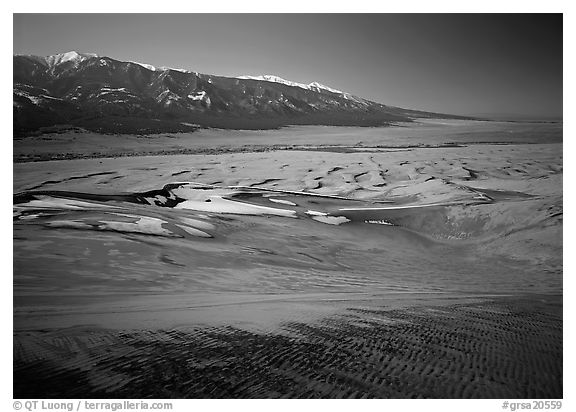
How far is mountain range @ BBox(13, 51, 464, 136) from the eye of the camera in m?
A: 2.47

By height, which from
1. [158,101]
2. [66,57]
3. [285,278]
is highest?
[66,57]

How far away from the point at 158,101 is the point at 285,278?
2405 mm

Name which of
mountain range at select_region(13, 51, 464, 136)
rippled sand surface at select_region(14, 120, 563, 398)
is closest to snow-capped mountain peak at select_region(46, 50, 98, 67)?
mountain range at select_region(13, 51, 464, 136)

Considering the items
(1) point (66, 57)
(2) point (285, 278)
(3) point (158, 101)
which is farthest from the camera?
(3) point (158, 101)

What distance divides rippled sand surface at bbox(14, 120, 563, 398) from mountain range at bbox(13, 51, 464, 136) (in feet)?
1.32

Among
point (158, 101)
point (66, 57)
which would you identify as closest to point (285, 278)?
point (66, 57)

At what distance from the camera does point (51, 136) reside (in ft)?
8.86

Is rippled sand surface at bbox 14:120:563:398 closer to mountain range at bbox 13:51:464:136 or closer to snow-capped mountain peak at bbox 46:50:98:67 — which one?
mountain range at bbox 13:51:464:136

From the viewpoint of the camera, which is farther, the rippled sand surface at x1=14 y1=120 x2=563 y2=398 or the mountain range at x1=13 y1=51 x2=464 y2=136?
the mountain range at x1=13 y1=51 x2=464 y2=136

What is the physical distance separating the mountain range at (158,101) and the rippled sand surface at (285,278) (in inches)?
15.8

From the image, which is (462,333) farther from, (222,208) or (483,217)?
(222,208)

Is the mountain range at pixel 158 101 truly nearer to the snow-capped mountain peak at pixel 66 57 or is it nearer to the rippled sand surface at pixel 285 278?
the snow-capped mountain peak at pixel 66 57

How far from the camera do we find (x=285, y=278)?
6.90ft

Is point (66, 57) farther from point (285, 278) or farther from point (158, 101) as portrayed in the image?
point (285, 278)
